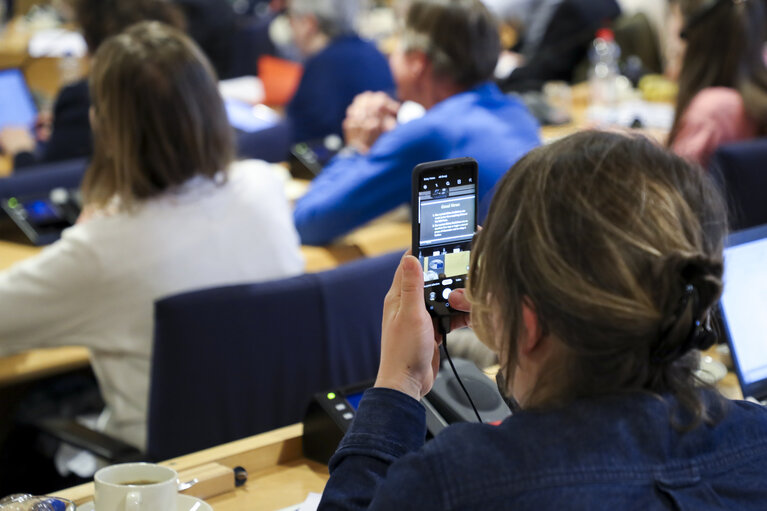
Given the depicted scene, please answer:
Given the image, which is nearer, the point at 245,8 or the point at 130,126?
the point at 130,126

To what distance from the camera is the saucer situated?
1.18 metres

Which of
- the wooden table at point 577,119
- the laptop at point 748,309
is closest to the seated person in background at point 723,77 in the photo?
the wooden table at point 577,119

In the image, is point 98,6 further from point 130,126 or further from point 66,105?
point 130,126

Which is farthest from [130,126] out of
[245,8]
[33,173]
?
[245,8]

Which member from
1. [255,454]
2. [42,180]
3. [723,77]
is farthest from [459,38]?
[255,454]

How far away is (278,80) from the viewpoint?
15.1 ft

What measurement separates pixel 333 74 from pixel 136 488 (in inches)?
122

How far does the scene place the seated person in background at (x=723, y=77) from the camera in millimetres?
2865

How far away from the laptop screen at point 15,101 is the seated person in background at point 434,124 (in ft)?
6.70

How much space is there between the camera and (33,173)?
2775 mm

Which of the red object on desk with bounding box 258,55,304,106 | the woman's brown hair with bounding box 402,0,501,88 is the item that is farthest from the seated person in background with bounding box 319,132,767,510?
the red object on desk with bounding box 258,55,304,106

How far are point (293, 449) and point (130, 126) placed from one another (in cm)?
79

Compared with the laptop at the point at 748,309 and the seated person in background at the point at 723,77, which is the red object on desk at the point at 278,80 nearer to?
the seated person in background at the point at 723,77

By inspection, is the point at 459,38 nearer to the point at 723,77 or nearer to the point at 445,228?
the point at 723,77
